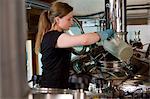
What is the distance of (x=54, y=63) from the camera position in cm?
132

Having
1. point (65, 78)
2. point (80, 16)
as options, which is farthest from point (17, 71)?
point (80, 16)

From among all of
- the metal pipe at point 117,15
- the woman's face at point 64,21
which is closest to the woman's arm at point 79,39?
the woman's face at point 64,21

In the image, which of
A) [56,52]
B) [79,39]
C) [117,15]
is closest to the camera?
[79,39]

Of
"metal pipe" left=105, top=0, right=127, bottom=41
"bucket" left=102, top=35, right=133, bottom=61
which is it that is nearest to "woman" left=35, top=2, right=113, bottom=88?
"bucket" left=102, top=35, right=133, bottom=61

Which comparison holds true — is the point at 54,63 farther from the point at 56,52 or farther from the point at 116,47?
the point at 116,47

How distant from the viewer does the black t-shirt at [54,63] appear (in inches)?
50.1

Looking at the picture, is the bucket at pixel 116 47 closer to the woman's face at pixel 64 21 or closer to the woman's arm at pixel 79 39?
the woman's arm at pixel 79 39

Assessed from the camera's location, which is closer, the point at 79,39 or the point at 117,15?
the point at 79,39

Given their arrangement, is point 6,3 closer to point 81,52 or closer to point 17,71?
point 17,71

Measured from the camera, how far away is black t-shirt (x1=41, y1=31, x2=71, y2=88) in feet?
4.17

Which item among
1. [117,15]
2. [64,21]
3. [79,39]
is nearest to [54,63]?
[64,21]

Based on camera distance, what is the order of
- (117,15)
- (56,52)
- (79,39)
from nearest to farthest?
1. (79,39)
2. (56,52)
3. (117,15)

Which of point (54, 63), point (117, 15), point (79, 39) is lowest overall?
point (54, 63)

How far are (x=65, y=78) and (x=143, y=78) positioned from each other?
18.8 inches
